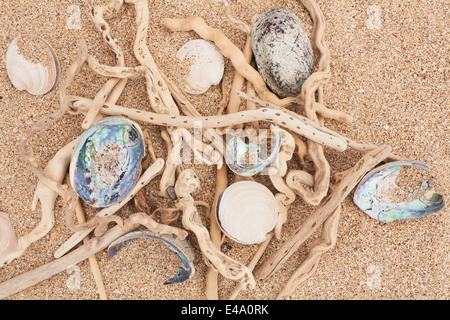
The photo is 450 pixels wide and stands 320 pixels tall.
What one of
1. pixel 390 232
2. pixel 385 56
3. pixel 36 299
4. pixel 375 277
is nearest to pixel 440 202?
pixel 390 232

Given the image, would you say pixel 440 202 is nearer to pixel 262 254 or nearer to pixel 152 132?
pixel 262 254

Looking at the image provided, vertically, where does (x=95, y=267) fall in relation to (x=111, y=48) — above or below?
below

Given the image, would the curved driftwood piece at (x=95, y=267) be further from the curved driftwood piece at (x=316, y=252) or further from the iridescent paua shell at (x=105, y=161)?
→ the curved driftwood piece at (x=316, y=252)

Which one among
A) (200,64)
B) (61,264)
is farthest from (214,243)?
(200,64)

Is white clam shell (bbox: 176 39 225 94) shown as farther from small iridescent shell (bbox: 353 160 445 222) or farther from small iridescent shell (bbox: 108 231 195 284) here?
small iridescent shell (bbox: 353 160 445 222)

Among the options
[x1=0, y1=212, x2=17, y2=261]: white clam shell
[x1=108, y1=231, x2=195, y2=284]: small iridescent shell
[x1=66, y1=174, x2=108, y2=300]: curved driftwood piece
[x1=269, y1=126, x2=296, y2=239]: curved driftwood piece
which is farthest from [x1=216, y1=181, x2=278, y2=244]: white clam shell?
[x1=0, y1=212, x2=17, y2=261]: white clam shell

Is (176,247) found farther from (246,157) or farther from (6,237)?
(6,237)
